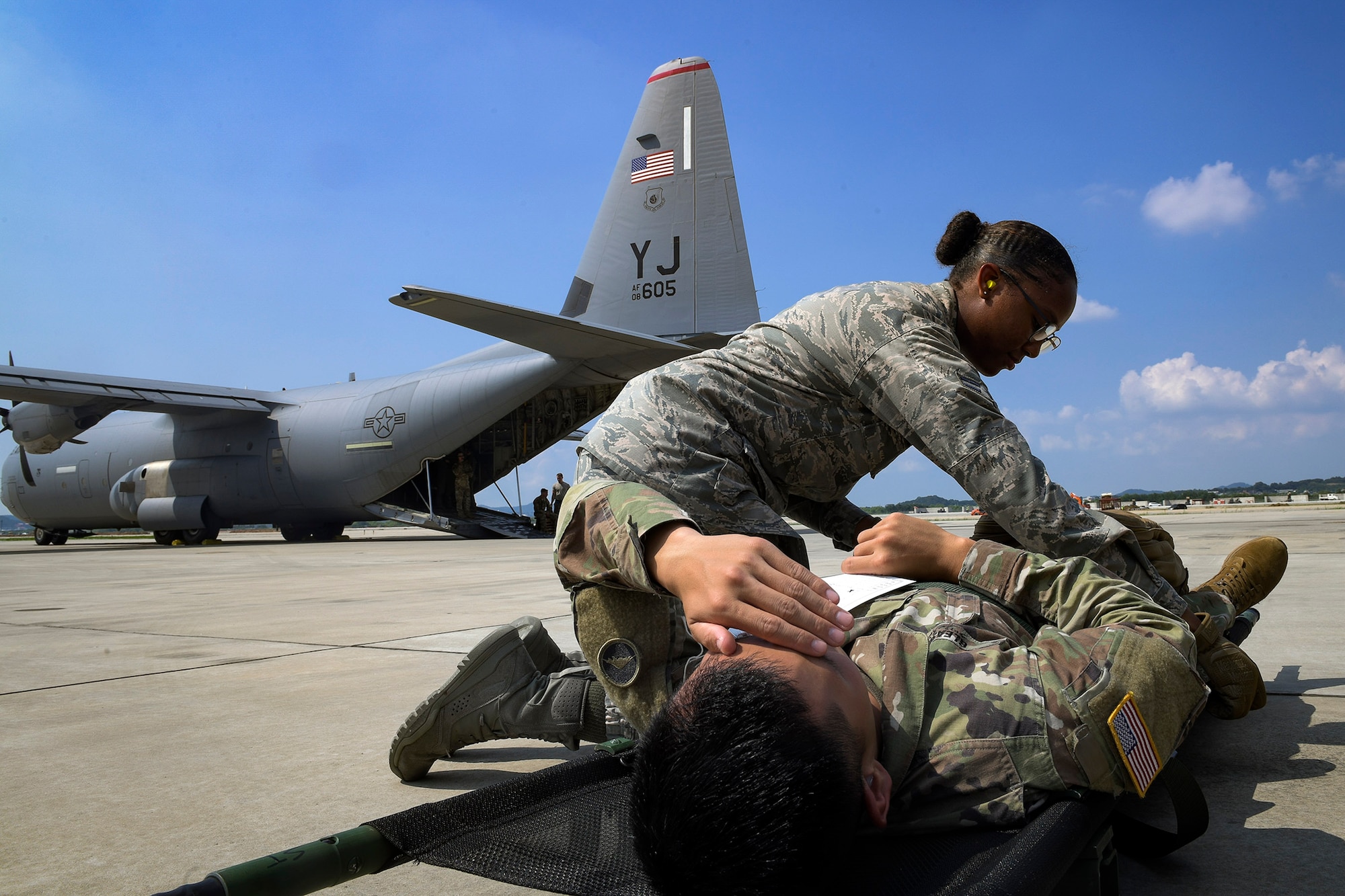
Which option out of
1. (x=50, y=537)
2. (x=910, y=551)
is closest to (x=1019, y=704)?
(x=910, y=551)

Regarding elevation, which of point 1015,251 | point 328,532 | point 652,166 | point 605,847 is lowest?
point 328,532

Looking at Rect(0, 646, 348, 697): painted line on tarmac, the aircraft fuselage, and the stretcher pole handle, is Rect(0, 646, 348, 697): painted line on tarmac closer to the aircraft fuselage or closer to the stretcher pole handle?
the stretcher pole handle

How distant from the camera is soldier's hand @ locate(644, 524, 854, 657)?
1.17 m

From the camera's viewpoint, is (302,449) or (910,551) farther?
(302,449)

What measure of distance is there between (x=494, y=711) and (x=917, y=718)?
1.05m

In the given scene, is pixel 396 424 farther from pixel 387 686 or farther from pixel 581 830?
pixel 581 830

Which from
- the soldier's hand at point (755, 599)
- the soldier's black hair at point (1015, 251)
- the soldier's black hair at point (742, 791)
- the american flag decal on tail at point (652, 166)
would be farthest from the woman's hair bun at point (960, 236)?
the american flag decal on tail at point (652, 166)

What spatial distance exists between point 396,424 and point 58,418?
6578 millimetres

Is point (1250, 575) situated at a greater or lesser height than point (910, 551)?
lesser

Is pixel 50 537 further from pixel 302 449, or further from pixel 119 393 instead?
pixel 302 449

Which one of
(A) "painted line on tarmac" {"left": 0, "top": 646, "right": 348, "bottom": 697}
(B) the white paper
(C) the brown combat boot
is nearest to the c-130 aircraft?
(A) "painted line on tarmac" {"left": 0, "top": 646, "right": 348, "bottom": 697}

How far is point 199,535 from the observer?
60.0 feet

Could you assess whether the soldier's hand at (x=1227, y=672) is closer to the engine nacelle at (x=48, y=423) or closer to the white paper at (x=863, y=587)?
the white paper at (x=863, y=587)

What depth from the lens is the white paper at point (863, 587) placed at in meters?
1.58
